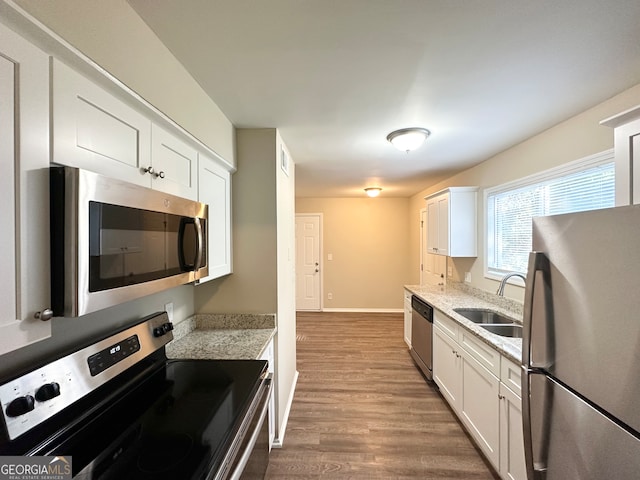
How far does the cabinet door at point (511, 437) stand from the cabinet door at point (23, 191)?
6.88ft

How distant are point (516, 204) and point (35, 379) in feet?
11.1

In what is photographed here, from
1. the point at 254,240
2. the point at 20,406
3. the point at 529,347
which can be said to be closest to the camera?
the point at 20,406

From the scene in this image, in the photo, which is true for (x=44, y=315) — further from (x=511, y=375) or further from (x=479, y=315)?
(x=479, y=315)

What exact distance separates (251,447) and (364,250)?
16.6 ft

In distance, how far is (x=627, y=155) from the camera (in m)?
1.09

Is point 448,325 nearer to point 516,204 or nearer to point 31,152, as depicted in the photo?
point 516,204

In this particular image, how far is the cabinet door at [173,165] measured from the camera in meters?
1.19

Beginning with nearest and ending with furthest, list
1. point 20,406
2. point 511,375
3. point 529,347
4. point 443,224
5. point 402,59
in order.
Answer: point 20,406 < point 529,347 < point 402,59 < point 511,375 < point 443,224

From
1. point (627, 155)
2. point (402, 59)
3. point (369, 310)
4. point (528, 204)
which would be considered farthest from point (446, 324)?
Answer: point (369, 310)

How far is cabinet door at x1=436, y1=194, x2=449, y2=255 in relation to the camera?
3.42 m

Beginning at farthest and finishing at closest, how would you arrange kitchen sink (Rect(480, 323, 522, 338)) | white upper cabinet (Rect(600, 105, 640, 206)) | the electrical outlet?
kitchen sink (Rect(480, 323, 522, 338)), the electrical outlet, white upper cabinet (Rect(600, 105, 640, 206))

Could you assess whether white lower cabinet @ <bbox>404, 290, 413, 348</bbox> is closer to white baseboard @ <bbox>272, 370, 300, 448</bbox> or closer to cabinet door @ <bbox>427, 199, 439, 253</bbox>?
cabinet door @ <bbox>427, 199, 439, 253</bbox>

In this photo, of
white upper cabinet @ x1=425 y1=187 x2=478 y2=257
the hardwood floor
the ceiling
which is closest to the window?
white upper cabinet @ x1=425 y1=187 x2=478 y2=257

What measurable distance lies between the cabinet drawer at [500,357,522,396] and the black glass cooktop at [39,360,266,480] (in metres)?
1.40
